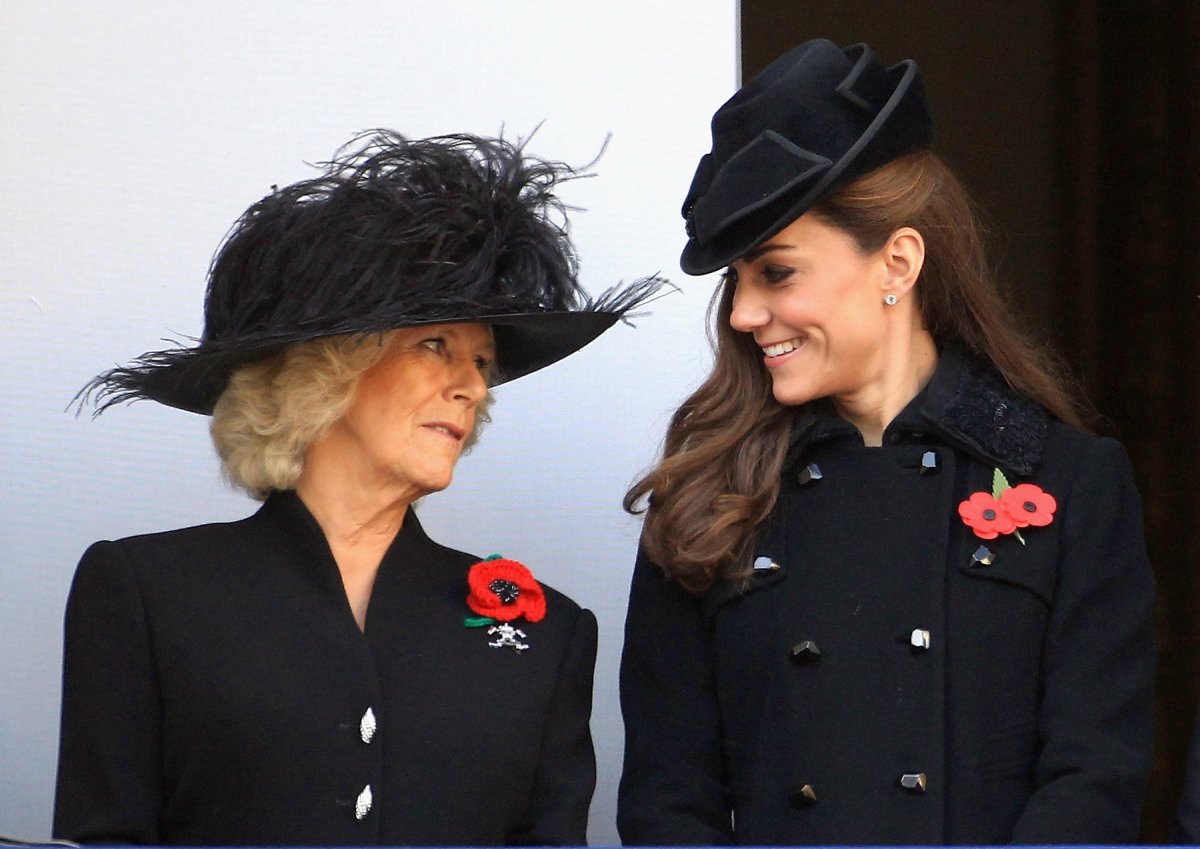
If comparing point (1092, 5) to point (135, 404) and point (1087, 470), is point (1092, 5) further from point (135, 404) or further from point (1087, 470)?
point (135, 404)

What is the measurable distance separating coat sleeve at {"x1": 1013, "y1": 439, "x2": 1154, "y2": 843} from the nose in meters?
0.50

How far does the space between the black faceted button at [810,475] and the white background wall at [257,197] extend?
98 cm

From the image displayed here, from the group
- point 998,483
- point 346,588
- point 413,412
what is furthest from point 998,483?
point 346,588

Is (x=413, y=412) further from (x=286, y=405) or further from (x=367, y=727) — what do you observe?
(x=367, y=727)

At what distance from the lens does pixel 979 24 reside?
4320mm

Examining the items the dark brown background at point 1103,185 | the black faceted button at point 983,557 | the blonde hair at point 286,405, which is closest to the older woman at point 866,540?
the black faceted button at point 983,557

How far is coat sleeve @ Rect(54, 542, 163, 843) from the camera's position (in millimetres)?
2443

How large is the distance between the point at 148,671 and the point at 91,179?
1577 mm

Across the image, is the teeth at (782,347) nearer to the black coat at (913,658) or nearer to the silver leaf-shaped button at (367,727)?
the black coat at (913,658)

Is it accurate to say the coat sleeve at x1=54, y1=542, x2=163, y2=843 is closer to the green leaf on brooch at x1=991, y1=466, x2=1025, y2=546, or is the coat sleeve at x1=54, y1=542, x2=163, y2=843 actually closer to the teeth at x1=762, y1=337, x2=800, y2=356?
the teeth at x1=762, y1=337, x2=800, y2=356

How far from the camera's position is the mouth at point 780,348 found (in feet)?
8.84

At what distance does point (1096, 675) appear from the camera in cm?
250

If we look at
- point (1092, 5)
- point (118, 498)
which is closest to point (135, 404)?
point (118, 498)

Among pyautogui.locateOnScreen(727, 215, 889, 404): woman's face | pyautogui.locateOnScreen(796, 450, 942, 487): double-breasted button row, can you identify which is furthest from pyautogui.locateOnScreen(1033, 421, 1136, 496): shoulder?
pyautogui.locateOnScreen(727, 215, 889, 404): woman's face
